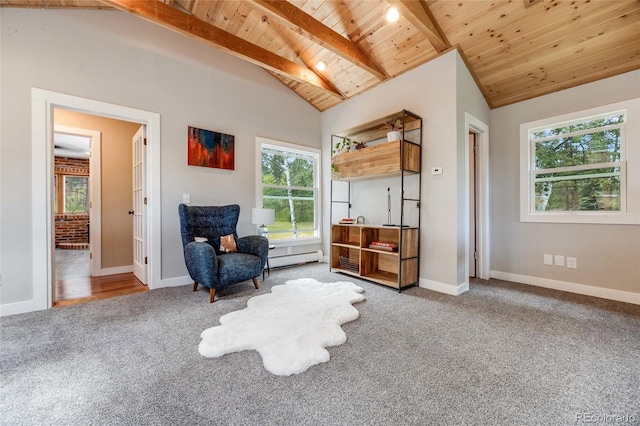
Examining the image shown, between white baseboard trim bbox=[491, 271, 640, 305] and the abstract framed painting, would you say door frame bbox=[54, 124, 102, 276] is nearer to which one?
the abstract framed painting

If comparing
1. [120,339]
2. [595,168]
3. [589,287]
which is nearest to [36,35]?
[120,339]

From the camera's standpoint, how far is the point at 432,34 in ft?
8.97

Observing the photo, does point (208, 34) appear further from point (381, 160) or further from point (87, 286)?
point (87, 286)

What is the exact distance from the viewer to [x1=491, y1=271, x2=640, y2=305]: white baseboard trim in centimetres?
270

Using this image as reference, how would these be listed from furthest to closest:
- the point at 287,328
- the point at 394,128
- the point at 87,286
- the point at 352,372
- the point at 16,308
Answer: the point at 394,128
the point at 87,286
the point at 16,308
the point at 287,328
the point at 352,372

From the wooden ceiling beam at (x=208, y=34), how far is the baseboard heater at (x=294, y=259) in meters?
2.71

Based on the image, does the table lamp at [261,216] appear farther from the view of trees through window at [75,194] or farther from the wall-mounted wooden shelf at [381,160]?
the view of trees through window at [75,194]

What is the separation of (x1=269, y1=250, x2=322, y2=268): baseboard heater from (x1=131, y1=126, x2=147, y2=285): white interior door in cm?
172

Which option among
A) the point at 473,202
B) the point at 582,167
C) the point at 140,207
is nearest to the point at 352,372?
the point at 473,202

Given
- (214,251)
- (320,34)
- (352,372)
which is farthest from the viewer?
(320,34)

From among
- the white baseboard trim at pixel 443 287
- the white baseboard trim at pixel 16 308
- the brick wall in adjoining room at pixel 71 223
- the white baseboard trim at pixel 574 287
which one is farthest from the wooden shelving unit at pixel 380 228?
the brick wall in adjoining room at pixel 71 223

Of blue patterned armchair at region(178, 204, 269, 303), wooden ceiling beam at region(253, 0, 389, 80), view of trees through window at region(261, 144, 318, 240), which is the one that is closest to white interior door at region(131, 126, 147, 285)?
blue patterned armchair at region(178, 204, 269, 303)

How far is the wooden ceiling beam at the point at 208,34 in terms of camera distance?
244 cm

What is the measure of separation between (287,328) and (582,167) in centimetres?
374
